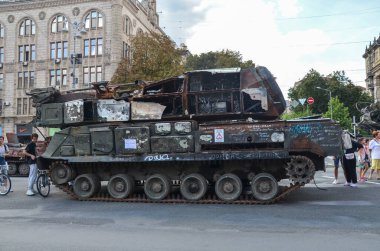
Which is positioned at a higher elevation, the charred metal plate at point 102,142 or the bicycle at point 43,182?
the charred metal plate at point 102,142

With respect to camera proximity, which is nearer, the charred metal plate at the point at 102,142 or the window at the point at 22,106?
the charred metal plate at the point at 102,142

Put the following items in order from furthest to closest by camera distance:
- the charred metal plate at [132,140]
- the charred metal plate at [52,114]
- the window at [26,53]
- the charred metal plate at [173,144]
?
the window at [26,53] → the charred metal plate at [52,114] → the charred metal plate at [132,140] → the charred metal plate at [173,144]

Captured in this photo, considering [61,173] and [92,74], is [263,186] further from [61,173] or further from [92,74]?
[92,74]

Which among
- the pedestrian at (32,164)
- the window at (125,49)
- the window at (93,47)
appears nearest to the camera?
the pedestrian at (32,164)

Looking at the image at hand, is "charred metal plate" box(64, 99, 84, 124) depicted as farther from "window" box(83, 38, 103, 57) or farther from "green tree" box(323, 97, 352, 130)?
"green tree" box(323, 97, 352, 130)

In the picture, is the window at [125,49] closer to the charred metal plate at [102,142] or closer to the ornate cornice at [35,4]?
the ornate cornice at [35,4]

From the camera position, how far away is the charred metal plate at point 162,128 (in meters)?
10.8

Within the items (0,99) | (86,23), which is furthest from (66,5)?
(0,99)

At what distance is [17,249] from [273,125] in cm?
635

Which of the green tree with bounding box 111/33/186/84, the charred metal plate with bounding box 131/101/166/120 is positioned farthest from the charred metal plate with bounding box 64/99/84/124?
the green tree with bounding box 111/33/186/84

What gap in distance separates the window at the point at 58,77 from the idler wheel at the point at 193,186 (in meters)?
40.0

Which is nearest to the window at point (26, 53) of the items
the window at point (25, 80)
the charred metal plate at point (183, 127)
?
the window at point (25, 80)

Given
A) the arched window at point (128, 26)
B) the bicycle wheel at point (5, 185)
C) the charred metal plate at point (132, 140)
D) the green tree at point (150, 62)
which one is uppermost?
the arched window at point (128, 26)

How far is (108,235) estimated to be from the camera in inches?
277
